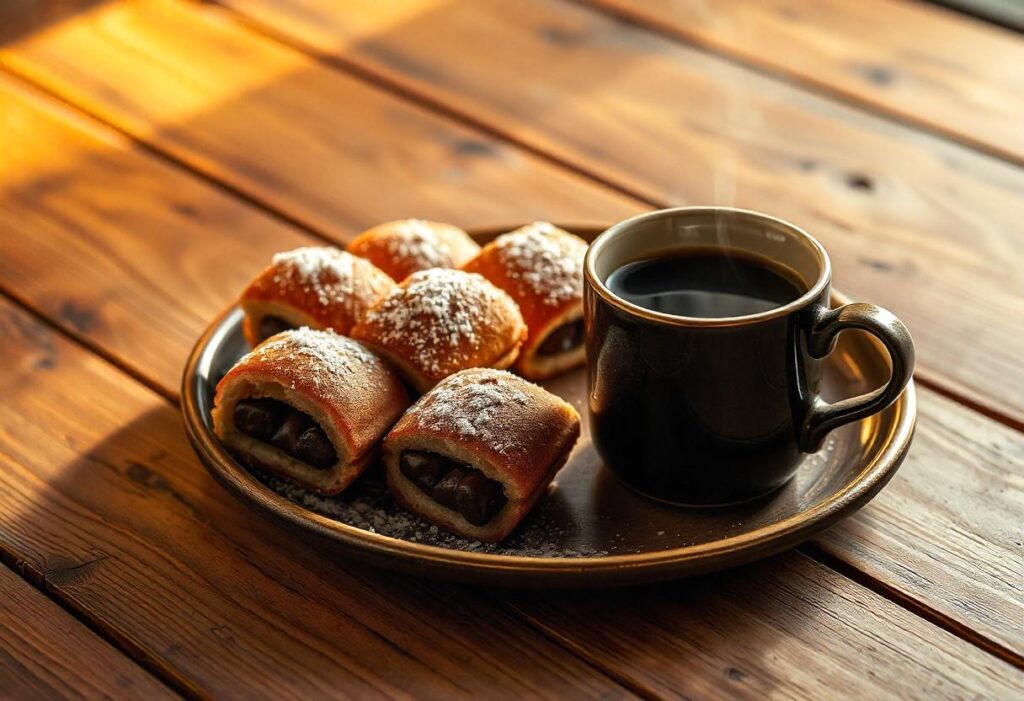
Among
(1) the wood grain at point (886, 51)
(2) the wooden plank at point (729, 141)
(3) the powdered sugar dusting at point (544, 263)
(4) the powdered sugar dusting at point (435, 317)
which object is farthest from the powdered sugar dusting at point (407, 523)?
(1) the wood grain at point (886, 51)

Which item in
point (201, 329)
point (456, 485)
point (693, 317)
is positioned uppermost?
point (693, 317)

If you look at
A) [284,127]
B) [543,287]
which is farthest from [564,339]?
[284,127]

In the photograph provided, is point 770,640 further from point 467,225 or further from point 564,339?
point 467,225

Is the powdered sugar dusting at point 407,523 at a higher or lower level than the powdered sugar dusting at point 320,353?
lower

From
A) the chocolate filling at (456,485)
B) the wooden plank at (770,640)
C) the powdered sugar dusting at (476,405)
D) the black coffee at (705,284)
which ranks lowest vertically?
the wooden plank at (770,640)

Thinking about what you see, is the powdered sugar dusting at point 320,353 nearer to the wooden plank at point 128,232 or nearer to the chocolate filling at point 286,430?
the chocolate filling at point 286,430

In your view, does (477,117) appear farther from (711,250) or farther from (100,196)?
(711,250)

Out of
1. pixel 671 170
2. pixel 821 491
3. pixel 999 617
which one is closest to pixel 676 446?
pixel 821 491
